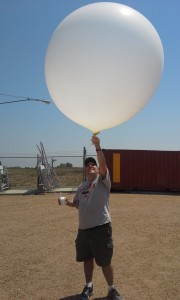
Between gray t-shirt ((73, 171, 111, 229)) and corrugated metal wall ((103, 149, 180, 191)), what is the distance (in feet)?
48.1

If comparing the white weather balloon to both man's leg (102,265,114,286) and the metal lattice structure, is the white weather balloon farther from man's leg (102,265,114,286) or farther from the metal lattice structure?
the metal lattice structure

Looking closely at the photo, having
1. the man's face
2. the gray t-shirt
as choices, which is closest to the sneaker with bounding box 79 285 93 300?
the gray t-shirt

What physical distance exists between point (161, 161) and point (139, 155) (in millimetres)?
1119

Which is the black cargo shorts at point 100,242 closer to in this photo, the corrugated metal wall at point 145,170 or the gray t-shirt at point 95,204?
the gray t-shirt at point 95,204

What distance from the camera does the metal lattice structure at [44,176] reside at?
59.9ft

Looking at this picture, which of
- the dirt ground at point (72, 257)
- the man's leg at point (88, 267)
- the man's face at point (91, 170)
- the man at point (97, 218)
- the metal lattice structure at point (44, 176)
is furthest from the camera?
the metal lattice structure at point (44, 176)

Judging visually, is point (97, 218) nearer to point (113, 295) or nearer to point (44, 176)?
point (113, 295)

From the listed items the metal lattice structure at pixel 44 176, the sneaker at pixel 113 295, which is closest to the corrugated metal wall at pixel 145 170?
the metal lattice structure at pixel 44 176

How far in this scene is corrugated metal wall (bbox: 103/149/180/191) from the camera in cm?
1914

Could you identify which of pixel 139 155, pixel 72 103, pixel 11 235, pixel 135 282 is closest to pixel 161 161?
pixel 139 155

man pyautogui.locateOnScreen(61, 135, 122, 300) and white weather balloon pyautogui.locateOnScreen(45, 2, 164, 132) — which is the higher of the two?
white weather balloon pyautogui.locateOnScreen(45, 2, 164, 132)

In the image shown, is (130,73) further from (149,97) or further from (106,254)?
(106,254)

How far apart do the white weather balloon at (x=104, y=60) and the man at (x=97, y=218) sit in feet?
1.68

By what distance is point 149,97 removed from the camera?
437 cm
